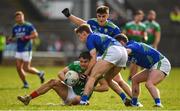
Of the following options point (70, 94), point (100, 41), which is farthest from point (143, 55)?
point (70, 94)

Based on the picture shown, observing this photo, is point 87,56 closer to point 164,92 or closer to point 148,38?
point 164,92

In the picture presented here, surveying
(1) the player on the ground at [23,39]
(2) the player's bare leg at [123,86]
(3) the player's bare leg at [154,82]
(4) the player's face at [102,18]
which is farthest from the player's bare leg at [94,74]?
(1) the player on the ground at [23,39]

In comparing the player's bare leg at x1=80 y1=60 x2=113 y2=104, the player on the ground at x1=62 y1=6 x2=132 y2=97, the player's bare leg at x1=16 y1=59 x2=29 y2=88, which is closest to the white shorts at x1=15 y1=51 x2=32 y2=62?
the player's bare leg at x1=16 y1=59 x2=29 y2=88

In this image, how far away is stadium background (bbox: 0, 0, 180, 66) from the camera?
4281 centimetres

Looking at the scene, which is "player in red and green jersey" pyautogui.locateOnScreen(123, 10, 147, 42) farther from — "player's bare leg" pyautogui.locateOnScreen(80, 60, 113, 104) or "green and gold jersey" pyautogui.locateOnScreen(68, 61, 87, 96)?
"player's bare leg" pyautogui.locateOnScreen(80, 60, 113, 104)

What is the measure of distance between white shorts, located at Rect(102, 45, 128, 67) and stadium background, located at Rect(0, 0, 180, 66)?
24675 millimetres

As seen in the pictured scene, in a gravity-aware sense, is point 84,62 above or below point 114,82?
above

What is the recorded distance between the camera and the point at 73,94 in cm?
1520

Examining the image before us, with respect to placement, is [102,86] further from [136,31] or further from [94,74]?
[136,31]

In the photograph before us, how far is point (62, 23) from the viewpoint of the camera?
4972cm

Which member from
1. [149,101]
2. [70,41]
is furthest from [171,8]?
[149,101]

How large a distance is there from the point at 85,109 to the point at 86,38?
1.60 metres

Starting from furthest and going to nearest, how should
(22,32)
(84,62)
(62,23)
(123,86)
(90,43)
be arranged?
1. (62,23)
2. (22,32)
3. (123,86)
4. (84,62)
5. (90,43)

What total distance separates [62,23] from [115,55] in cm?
3512
